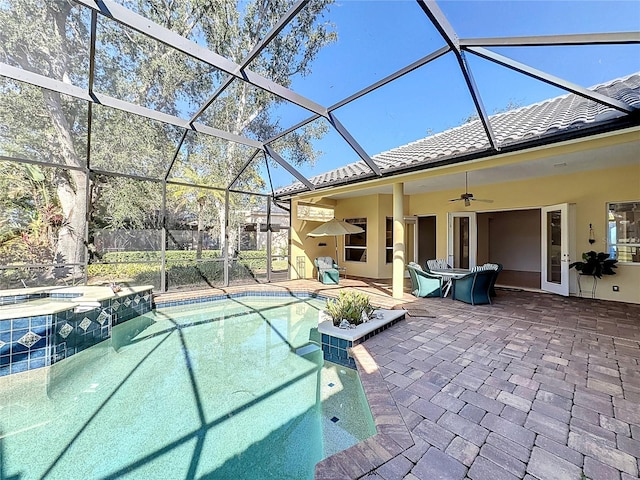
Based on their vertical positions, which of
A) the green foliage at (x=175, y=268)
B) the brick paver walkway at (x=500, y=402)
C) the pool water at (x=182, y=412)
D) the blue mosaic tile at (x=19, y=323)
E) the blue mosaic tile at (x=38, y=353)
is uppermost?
the green foliage at (x=175, y=268)

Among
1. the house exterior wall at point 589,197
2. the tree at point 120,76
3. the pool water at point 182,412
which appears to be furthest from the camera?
the house exterior wall at point 589,197

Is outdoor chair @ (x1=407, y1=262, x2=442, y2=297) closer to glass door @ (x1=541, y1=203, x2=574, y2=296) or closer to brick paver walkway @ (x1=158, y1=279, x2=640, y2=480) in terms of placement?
brick paver walkway @ (x1=158, y1=279, x2=640, y2=480)

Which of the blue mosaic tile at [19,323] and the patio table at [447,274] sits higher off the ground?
the patio table at [447,274]

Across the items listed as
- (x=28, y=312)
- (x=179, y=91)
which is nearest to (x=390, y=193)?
(x=179, y=91)

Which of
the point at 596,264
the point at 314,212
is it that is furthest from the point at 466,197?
the point at 314,212

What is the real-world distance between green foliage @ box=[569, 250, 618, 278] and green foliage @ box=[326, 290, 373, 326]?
6.27m

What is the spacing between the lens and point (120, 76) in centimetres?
582

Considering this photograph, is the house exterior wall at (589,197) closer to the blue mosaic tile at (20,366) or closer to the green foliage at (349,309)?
the green foliage at (349,309)

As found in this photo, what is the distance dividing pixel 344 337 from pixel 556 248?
772cm

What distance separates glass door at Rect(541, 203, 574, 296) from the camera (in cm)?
753

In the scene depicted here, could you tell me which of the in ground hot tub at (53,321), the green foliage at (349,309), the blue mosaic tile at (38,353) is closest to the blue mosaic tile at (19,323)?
the in ground hot tub at (53,321)

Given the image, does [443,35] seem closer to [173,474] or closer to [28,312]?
[173,474]

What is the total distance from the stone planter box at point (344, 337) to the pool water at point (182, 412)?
0.61 feet

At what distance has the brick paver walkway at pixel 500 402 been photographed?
2014 millimetres
